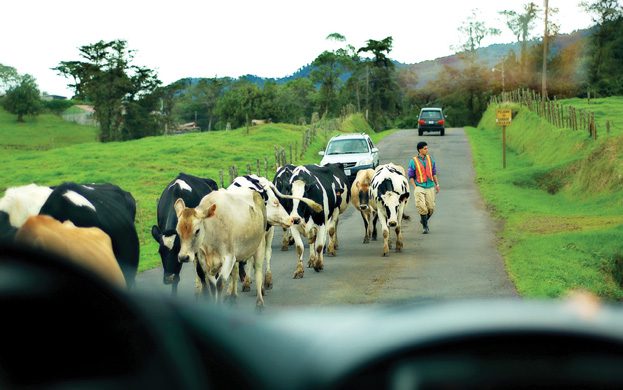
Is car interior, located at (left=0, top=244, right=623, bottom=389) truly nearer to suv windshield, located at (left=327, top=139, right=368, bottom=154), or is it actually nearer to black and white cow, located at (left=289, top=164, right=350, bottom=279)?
black and white cow, located at (left=289, top=164, right=350, bottom=279)

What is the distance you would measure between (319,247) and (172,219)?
486 cm

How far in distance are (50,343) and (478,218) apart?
26.1 m

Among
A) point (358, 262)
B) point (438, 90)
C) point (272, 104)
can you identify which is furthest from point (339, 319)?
point (438, 90)

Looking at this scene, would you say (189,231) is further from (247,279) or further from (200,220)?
(247,279)

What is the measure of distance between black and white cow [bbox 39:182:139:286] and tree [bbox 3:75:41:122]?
321 feet

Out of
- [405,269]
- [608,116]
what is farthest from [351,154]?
[608,116]

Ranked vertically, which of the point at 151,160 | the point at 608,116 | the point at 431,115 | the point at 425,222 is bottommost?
the point at 151,160

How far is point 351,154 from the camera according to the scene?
118ft

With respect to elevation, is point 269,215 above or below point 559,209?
above

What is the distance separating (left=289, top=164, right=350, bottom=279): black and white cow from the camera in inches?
711

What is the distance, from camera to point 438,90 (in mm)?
113375

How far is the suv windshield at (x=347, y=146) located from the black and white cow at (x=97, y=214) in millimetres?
23777

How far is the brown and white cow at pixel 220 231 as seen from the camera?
12695 millimetres

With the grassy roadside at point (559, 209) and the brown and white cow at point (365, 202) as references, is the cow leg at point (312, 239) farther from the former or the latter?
the brown and white cow at point (365, 202)
